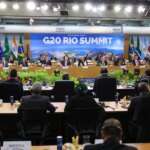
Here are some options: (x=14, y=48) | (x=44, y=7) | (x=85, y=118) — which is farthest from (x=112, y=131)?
(x=44, y=7)

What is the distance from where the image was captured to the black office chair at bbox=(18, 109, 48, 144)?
19.5ft

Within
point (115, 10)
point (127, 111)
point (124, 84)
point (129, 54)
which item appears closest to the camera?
point (127, 111)

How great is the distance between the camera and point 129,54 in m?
16.8

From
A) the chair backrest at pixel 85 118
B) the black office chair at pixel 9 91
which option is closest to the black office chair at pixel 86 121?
the chair backrest at pixel 85 118

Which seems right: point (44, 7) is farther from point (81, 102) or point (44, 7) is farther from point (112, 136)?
point (112, 136)

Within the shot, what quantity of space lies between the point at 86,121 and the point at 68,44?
33.9 ft

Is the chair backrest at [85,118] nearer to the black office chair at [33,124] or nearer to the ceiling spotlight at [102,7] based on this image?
the black office chair at [33,124]

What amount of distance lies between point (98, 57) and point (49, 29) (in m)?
2.13

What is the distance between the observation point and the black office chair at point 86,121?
19.4 feet

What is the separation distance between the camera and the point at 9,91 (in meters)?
8.62

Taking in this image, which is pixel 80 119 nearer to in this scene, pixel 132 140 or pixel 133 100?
pixel 133 100

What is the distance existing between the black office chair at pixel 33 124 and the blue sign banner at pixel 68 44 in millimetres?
10001

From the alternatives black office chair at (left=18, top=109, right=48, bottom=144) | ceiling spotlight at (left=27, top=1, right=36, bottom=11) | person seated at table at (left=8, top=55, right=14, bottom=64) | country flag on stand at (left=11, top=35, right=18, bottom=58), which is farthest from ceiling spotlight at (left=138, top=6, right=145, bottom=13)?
black office chair at (left=18, top=109, right=48, bottom=144)

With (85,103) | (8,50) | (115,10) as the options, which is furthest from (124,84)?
(115,10)
